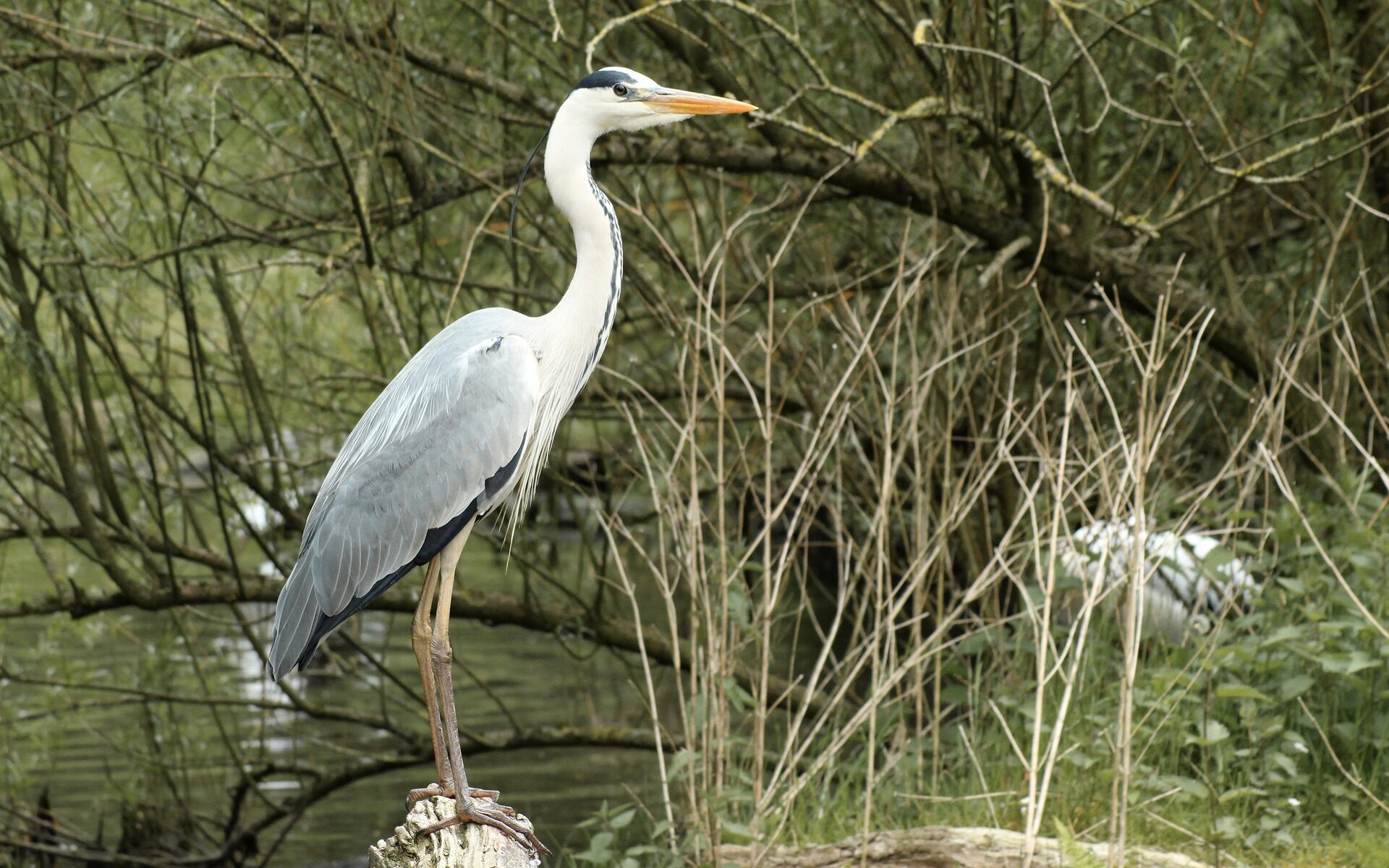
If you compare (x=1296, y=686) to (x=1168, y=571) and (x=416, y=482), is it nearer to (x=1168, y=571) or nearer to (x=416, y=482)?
(x=1168, y=571)

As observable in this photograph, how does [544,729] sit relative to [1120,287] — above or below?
below

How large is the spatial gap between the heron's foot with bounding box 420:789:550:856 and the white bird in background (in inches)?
56.1

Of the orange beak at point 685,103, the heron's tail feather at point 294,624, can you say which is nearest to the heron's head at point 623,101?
the orange beak at point 685,103

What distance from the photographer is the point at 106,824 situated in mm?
7305

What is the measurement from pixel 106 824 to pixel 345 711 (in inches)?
86.2

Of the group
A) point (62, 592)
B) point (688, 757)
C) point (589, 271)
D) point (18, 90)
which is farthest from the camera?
point (62, 592)

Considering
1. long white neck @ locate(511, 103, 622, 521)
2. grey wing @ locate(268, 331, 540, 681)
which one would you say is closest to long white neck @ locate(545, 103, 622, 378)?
long white neck @ locate(511, 103, 622, 521)

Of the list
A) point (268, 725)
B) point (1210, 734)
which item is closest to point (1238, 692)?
point (1210, 734)

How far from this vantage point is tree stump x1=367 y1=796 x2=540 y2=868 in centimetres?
307

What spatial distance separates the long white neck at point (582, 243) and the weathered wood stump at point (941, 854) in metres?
1.47

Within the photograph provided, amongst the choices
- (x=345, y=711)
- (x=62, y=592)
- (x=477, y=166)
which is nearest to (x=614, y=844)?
(x=345, y=711)

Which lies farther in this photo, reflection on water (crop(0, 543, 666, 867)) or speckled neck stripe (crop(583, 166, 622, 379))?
reflection on water (crop(0, 543, 666, 867))

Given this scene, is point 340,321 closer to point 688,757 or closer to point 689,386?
point 689,386

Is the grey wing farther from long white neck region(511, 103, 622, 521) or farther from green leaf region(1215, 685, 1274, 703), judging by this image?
green leaf region(1215, 685, 1274, 703)
